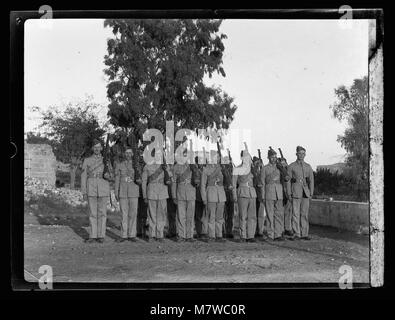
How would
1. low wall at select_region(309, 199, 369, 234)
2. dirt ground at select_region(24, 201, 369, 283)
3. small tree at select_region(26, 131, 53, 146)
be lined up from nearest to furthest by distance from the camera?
dirt ground at select_region(24, 201, 369, 283)
small tree at select_region(26, 131, 53, 146)
low wall at select_region(309, 199, 369, 234)

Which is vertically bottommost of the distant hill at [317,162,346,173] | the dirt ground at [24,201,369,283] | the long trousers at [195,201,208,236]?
the dirt ground at [24,201,369,283]

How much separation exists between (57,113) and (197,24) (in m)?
2.20

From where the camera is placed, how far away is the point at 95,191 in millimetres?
10273

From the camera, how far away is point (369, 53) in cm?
973

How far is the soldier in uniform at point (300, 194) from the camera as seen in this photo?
34.1 feet

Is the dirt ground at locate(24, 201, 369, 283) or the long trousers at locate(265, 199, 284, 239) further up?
the long trousers at locate(265, 199, 284, 239)

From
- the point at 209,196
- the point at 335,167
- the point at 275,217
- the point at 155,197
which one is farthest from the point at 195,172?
the point at 335,167

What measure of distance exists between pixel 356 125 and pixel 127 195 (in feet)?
10.9

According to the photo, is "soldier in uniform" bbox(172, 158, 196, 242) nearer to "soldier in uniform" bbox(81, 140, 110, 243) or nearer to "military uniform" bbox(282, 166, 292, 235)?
"soldier in uniform" bbox(81, 140, 110, 243)

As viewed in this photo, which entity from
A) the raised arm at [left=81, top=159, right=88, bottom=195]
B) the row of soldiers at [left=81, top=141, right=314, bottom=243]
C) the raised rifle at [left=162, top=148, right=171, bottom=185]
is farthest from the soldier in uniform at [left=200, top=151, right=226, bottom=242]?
the raised arm at [left=81, top=159, right=88, bottom=195]

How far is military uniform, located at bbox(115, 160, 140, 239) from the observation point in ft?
34.0

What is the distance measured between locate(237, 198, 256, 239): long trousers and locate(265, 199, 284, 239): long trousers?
229 millimetres

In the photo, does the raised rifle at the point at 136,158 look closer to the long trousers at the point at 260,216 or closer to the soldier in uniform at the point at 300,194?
the long trousers at the point at 260,216
